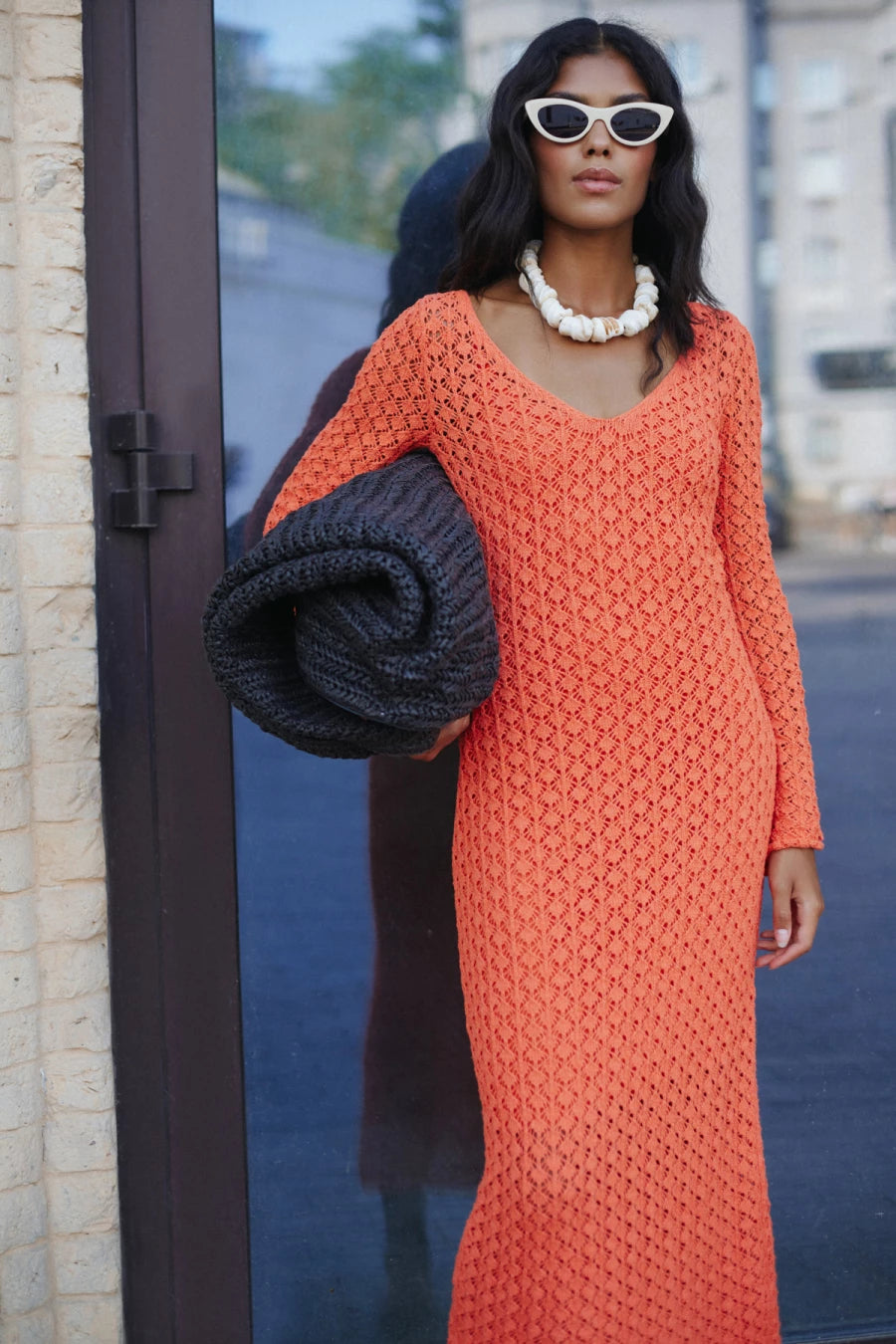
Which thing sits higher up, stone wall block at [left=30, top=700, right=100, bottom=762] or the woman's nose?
the woman's nose

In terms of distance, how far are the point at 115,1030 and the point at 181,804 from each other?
1.32 ft

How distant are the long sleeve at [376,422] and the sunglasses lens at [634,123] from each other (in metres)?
0.37

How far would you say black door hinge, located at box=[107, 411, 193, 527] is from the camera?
6.85 ft

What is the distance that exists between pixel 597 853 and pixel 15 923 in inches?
38.4

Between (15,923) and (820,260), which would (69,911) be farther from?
(820,260)

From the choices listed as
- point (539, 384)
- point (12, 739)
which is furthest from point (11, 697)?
point (539, 384)

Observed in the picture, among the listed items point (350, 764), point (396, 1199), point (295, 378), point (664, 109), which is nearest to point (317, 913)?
point (350, 764)

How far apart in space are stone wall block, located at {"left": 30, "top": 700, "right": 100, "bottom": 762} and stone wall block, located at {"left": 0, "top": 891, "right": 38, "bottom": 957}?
23 centimetres

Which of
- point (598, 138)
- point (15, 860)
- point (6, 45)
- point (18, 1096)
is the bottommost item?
point (18, 1096)

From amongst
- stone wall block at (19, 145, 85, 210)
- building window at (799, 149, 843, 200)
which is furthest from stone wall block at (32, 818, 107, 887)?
building window at (799, 149, 843, 200)

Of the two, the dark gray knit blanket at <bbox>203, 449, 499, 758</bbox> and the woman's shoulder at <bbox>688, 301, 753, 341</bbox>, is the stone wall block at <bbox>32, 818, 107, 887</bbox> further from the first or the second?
the woman's shoulder at <bbox>688, 301, 753, 341</bbox>

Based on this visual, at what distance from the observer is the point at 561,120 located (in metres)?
1.75

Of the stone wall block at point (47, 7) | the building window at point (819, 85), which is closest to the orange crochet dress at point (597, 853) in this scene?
the stone wall block at point (47, 7)

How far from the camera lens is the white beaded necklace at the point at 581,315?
5.92 ft
